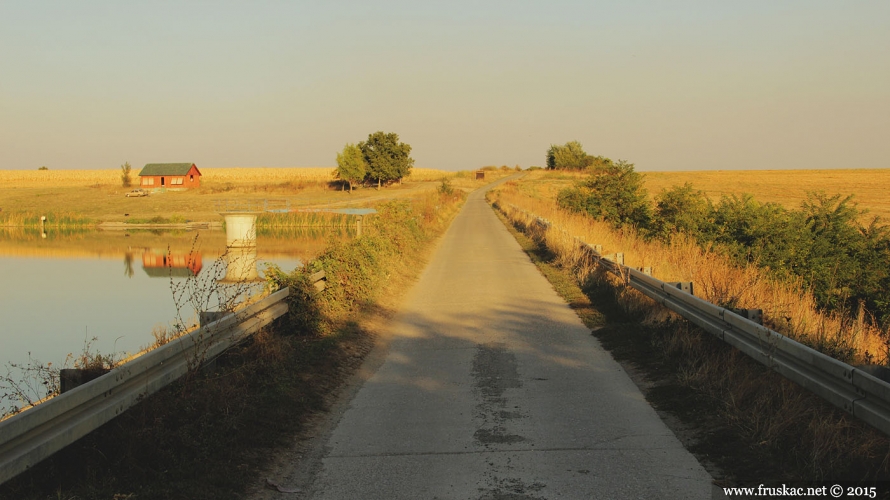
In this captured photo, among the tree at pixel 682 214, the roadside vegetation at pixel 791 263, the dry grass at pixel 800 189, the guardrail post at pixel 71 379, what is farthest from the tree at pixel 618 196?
the guardrail post at pixel 71 379

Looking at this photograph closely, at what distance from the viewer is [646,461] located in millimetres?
5254

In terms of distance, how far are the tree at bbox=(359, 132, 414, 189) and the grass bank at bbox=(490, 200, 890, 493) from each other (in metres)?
89.9

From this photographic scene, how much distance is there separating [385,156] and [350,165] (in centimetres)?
703

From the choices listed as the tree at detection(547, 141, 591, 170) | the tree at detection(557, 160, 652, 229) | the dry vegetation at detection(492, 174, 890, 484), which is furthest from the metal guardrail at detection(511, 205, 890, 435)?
the tree at detection(547, 141, 591, 170)

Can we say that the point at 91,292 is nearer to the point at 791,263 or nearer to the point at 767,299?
the point at 767,299

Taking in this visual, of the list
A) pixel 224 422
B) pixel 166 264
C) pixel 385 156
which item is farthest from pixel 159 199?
pixel 224 422

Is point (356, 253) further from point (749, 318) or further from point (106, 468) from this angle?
point (106, 468)

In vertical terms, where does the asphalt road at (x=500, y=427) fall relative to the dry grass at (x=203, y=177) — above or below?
below

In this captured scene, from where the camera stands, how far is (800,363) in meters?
5.71

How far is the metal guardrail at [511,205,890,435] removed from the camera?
459cm

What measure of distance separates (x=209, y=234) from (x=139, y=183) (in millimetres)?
61151

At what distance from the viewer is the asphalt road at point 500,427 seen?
191 inches

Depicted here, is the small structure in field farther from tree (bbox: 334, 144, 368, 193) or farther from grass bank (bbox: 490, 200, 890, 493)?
grass bank (bbox: 490, 200, 890, 493)

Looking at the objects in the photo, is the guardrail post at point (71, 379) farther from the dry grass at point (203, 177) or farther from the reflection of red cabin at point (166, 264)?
the dry grass at point (203, 177)
